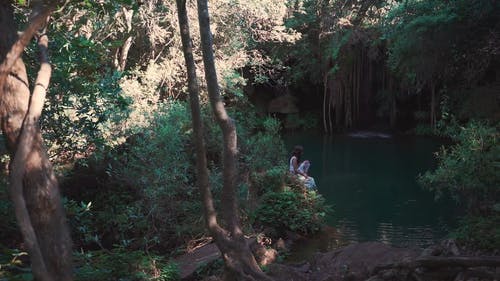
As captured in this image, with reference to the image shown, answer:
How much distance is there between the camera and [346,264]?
6.22 meters

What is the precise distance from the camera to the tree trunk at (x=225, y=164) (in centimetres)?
474

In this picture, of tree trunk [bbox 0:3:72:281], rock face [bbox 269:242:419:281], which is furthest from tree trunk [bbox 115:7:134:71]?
tree trunk [bbox 0:3:72:281]

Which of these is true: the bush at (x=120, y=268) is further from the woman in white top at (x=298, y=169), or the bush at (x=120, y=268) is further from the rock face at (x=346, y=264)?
the woman in white top at (x=298, y=169)

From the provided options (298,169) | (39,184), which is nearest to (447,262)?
(39,184)

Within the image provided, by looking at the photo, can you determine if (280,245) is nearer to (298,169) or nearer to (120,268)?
(298,169)

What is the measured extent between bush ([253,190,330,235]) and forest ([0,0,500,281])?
0.03m

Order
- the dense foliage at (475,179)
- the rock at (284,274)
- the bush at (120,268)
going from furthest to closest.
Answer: the dense foliage at (475,179) < the rock at (284,274) < the bush at (120,268)

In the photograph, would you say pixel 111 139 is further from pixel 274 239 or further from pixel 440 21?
pixel 440 21

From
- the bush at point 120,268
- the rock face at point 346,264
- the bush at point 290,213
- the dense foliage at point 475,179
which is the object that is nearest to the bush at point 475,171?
the dense foliage at point 475,179

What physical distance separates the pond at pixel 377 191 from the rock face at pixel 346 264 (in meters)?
1.99

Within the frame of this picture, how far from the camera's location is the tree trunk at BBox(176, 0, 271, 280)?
474 cm

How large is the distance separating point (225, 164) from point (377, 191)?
1011 cm

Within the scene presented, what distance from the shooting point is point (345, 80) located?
2627 centimetres

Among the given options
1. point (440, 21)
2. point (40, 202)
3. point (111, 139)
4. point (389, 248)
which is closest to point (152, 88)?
point (111, 139)
